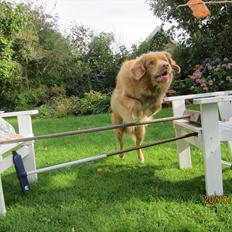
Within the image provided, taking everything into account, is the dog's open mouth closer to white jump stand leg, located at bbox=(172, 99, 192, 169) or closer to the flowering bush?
white jump stand leg, located at bbox=(172, 99, 192, 169)

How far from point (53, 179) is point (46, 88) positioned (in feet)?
35.5

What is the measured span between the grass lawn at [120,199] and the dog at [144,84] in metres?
0.67

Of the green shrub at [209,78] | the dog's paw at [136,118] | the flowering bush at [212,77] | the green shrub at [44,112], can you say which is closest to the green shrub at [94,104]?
the green shrub at [44,112]

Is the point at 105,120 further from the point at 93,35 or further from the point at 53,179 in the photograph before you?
the point at 93,35

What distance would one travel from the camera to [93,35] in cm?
1741

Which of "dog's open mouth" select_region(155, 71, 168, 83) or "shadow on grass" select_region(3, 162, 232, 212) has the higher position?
"dog's open mouth" select_region(155, 71, 168, 83)

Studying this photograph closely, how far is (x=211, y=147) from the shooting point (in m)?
2.87

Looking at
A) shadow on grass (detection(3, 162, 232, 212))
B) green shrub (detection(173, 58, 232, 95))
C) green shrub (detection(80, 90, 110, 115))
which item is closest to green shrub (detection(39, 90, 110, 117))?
green shrub (detection(80, 90, 110, 115))

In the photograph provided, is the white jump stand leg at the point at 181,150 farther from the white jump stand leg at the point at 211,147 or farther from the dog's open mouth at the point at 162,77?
the white jump stand leg at the point at 211,147

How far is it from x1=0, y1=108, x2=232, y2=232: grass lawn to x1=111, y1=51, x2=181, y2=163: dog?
669 millimetres

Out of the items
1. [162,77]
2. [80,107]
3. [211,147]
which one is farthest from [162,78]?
[80,107]

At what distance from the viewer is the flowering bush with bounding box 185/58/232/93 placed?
967 cm

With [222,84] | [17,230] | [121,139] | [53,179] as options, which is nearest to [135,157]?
[121,139]

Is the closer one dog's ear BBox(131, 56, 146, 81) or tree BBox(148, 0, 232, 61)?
dog's ear BBox(131, 56, 146, 81)
